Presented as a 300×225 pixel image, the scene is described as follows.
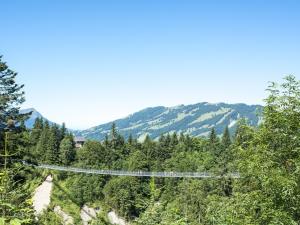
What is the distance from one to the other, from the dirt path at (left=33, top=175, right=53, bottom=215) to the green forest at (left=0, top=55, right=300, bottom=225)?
4.62 ft

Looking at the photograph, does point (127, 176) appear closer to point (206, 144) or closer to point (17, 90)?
point (206, 144)

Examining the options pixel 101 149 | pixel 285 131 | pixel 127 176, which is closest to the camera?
pixel 285 131

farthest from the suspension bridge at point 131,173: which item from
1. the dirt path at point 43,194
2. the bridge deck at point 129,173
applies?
the dirt path at point 43,194

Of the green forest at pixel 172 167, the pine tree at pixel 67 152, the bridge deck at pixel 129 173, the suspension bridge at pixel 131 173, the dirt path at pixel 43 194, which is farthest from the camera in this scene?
the pine tree at pixel 67 152

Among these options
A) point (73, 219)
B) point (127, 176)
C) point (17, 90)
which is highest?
point (17, 90)

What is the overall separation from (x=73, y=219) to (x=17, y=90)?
69.8 m

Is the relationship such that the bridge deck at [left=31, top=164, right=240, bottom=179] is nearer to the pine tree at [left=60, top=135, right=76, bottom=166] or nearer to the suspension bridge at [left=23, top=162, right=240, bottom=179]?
the suspension bridge at [left=23, top=162, right=240, bottom=179]

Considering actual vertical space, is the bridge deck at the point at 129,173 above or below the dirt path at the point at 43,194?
above

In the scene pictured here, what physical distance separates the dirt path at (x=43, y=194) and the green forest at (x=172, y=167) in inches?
55.5

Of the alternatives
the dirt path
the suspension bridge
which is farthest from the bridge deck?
the dirt path

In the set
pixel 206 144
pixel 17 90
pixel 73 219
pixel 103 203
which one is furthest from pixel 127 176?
pixel 17 90

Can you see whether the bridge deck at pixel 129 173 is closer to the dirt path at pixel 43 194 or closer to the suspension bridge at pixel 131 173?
the suspension bridge at pixel 131 173

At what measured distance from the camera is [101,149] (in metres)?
122

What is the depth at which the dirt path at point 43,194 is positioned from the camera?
10946 centimetres
